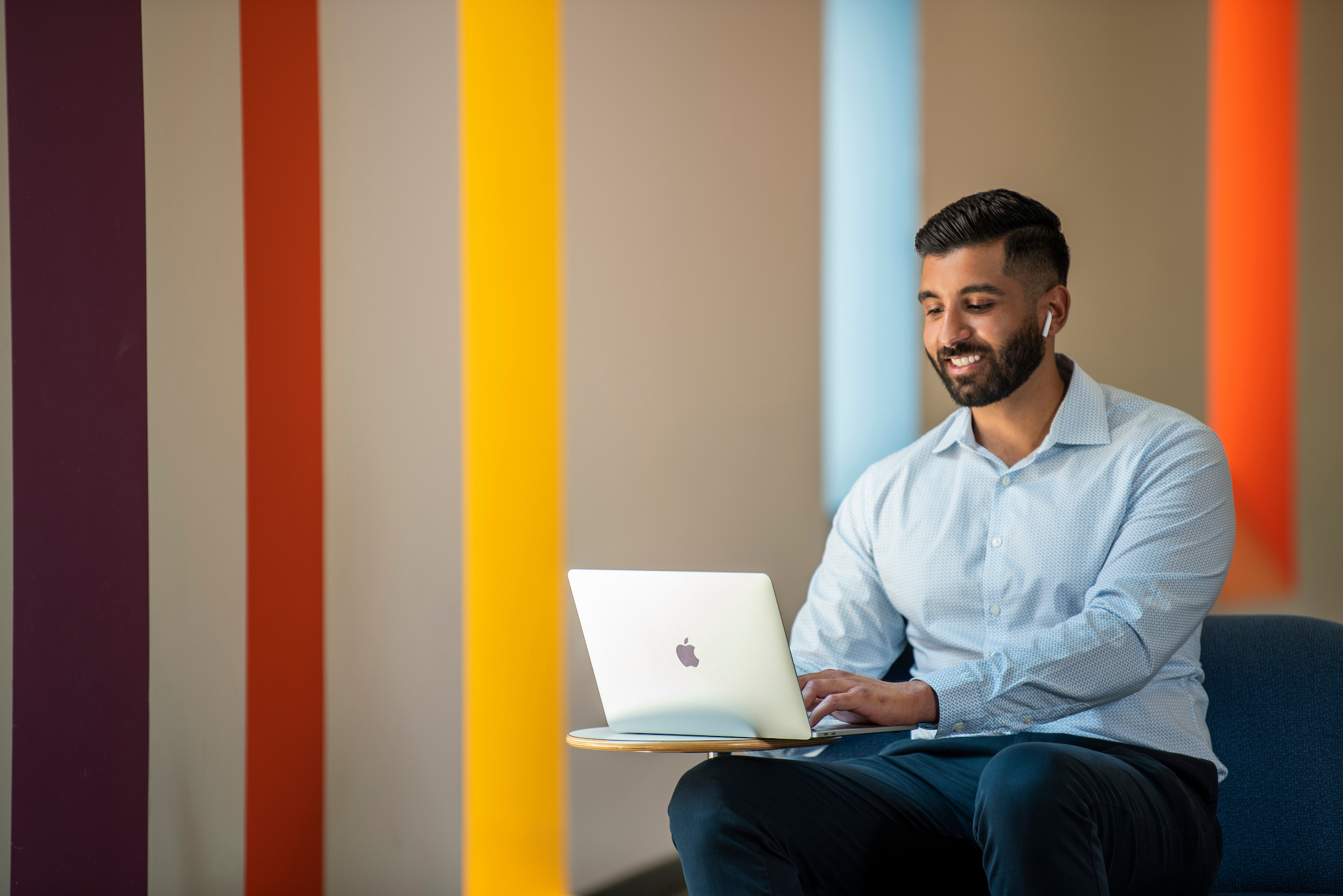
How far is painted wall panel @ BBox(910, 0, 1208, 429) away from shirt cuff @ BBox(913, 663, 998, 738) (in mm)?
1214

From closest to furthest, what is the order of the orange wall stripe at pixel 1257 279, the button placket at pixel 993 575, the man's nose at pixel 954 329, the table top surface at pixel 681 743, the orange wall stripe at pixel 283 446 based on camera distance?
the table top surface at pixel 681 743 < the button placket at pixel 993 575 < the man's nose at pixel 954 329 < the orange wall stripe at pixel 283 446 < the orange wall stripe at pixel 1257 279

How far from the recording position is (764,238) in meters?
2.65

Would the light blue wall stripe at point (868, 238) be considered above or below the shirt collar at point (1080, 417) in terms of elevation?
above

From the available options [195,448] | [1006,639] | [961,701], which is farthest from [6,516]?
[1006,639]

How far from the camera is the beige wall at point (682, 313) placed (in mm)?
2570

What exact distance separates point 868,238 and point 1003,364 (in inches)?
33.0

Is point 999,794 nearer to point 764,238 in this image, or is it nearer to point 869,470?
point 869,470

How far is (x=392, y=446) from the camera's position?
2.45m

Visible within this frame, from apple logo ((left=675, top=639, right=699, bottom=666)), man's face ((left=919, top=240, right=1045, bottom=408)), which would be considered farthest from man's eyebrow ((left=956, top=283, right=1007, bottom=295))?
apple logo ((left=675, top=639, right=699, bottom=666))

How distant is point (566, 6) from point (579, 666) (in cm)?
156

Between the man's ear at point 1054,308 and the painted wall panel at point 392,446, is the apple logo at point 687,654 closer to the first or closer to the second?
the man's ear at point 1054,308

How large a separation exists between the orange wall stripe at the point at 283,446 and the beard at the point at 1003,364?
4.51 ft

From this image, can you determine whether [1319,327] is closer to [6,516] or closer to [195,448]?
[195,448]

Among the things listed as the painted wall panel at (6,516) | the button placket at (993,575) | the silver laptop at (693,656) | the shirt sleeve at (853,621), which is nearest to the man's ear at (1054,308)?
the button placket at (993,575)
